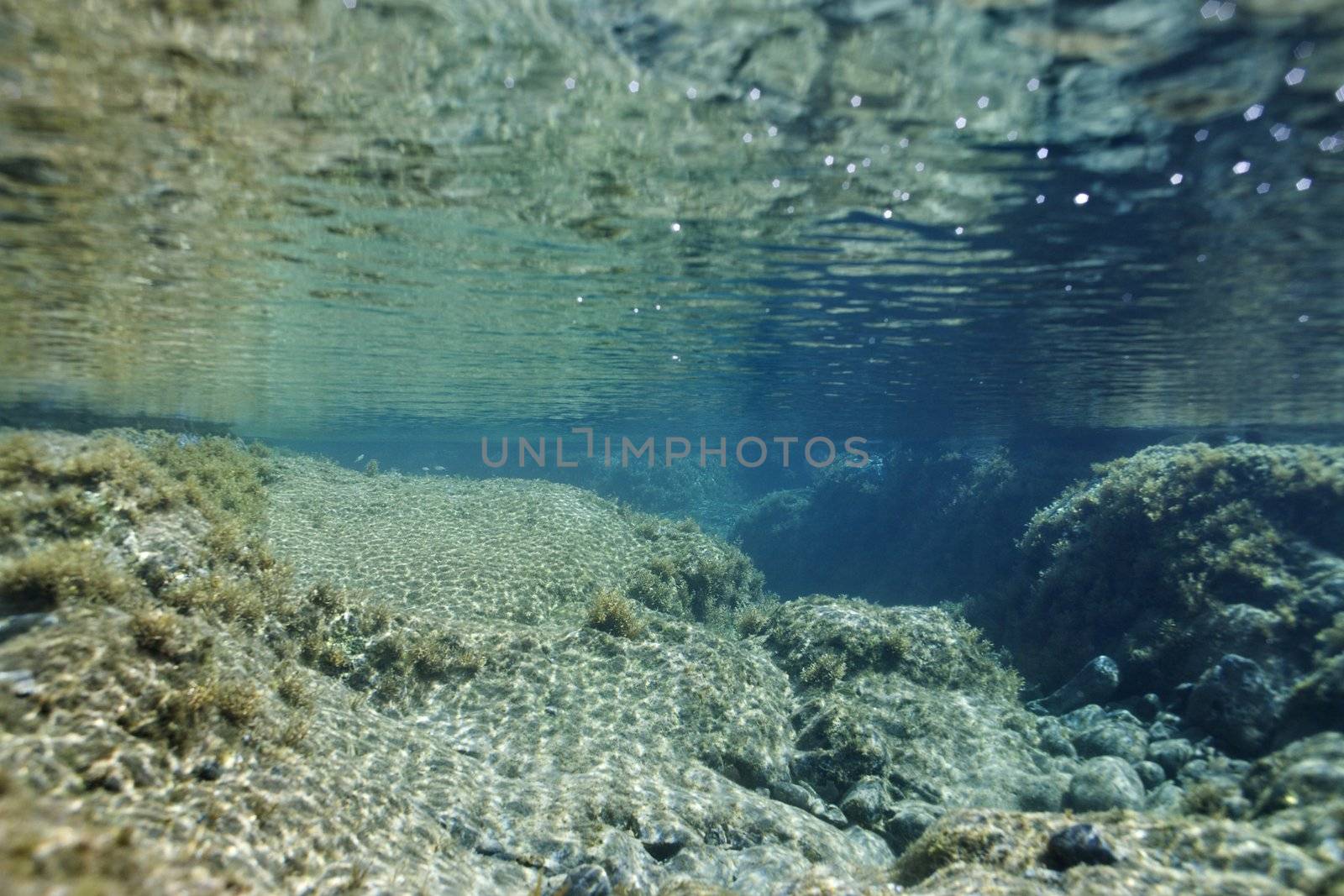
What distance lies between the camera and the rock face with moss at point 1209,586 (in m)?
10.3

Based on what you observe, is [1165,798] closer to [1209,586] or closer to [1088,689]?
[1088,689]

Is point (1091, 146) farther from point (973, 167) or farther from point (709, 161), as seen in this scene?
point (709, 161)

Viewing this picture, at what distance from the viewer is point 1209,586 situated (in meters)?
13.3

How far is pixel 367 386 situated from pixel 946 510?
29851mm

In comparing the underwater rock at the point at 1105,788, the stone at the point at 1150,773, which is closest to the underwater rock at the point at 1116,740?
the stone at the point at 1150,773

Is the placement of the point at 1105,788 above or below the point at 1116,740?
above

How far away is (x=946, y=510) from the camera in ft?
100

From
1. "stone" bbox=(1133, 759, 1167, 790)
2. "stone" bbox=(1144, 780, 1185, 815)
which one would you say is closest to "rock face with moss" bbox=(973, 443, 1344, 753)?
"stone" bbox=(1133, 759, 1167, 790)

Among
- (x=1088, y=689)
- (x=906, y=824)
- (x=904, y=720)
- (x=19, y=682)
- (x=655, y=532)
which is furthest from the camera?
(x=655, y=532)

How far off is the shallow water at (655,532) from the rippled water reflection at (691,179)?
0.26 ft

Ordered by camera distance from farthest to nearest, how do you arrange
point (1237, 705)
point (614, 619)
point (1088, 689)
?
point (1088, 689) < point (614, 619) < point (1237, 705)

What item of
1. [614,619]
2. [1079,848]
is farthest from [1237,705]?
[614,619]

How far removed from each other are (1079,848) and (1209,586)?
11891mm

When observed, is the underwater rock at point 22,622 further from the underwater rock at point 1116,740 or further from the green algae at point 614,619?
the underwater rock at point 1116,740
